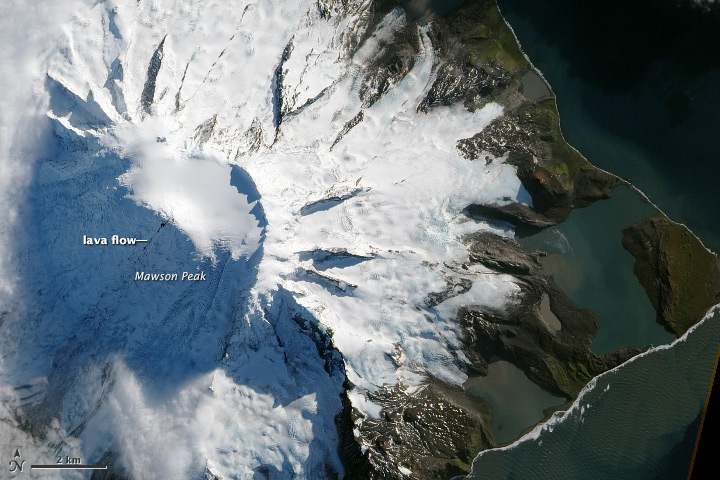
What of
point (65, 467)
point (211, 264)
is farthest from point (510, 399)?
point (65, 467)

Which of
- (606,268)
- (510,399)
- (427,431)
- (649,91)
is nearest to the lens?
(427,431)

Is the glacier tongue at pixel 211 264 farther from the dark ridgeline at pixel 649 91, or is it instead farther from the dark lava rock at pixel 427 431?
the dark ridgeline at pixel 649 91

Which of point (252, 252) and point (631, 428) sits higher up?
point (631, 428)

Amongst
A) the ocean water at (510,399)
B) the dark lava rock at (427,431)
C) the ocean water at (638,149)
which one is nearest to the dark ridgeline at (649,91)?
the ocean water at (638,149)

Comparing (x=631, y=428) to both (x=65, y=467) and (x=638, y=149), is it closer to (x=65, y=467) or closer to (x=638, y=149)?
(x=638, y=149)

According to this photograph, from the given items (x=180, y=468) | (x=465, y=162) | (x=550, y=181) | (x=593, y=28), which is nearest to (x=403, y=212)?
(x=465, y=162)
